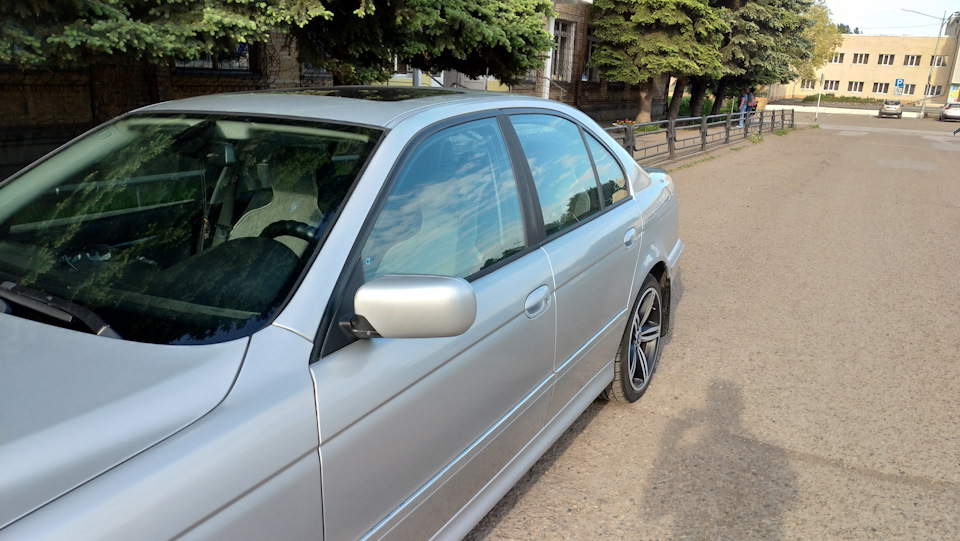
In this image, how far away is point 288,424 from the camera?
61.0 inches

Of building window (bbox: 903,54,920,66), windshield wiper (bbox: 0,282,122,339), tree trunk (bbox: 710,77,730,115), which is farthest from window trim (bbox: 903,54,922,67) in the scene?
windshield wiper (bbox: 0,282,122,339)

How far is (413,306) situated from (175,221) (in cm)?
103

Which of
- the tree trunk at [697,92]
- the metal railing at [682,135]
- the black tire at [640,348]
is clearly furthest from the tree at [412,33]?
the tree trunk at [697,92]

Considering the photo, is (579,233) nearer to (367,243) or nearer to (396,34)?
(367,243)

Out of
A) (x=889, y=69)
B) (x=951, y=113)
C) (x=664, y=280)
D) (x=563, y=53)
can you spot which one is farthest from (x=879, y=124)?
(x=889, y=69)

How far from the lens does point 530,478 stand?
10.5 ft

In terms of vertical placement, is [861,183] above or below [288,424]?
below

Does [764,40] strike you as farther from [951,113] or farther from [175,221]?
[951,113]

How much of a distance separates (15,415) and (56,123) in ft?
35.8

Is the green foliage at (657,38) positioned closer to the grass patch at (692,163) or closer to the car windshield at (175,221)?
the grass patch at (692,163)

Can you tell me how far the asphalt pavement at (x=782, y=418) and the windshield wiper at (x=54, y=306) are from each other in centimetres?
170

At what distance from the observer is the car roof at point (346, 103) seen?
233 cm

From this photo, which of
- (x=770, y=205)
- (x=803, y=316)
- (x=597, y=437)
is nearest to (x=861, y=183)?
(x=770, y=205)

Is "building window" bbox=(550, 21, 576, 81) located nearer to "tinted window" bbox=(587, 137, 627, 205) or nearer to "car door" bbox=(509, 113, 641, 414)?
"tinted window" bbox=(587, 137, 627, 205)
